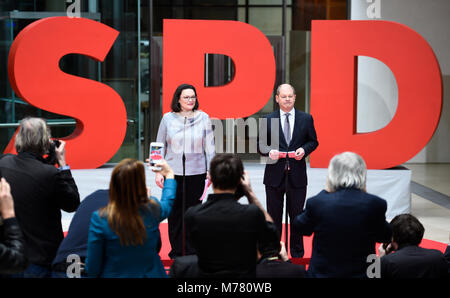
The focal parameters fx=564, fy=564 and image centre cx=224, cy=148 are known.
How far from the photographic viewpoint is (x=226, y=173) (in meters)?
2.54

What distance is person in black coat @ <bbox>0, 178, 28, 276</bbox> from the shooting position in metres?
2.15

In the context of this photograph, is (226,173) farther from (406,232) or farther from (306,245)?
(306,245)

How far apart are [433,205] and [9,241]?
598cm

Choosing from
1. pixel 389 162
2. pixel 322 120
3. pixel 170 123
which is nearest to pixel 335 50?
pixel 322 120

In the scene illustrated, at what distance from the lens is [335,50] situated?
6.17 meters

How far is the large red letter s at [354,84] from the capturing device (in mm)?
6164

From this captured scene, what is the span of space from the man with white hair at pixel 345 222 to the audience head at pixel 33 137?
1.36m

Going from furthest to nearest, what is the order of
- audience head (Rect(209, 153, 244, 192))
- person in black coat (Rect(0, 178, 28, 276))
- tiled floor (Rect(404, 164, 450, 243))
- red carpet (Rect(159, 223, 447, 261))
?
tiled floor (Rect(404, 164, 450, 243)) < red carpet (Rect(159, 223, 447, 261)) < audience head (Rect(209, 153, 244, 192)) < person in black coat (Rect(0, 178, 28, 276))

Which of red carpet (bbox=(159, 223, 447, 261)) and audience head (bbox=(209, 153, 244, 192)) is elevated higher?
audience head (bbox=(209, 153, 244, 192))

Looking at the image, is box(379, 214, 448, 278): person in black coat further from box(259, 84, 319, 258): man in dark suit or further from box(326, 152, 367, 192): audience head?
box(259, 84, 319, 258): man in dark suit

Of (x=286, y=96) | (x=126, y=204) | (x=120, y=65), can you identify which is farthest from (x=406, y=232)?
(x=120, y=65)

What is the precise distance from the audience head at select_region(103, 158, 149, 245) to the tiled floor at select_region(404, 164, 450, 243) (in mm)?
3833

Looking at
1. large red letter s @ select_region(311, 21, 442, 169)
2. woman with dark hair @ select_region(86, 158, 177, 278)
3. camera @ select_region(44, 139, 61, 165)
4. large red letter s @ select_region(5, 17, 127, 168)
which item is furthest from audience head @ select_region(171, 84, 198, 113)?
large red letter s @ select_region(311, 21, 442, 169)

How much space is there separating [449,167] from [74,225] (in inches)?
352
